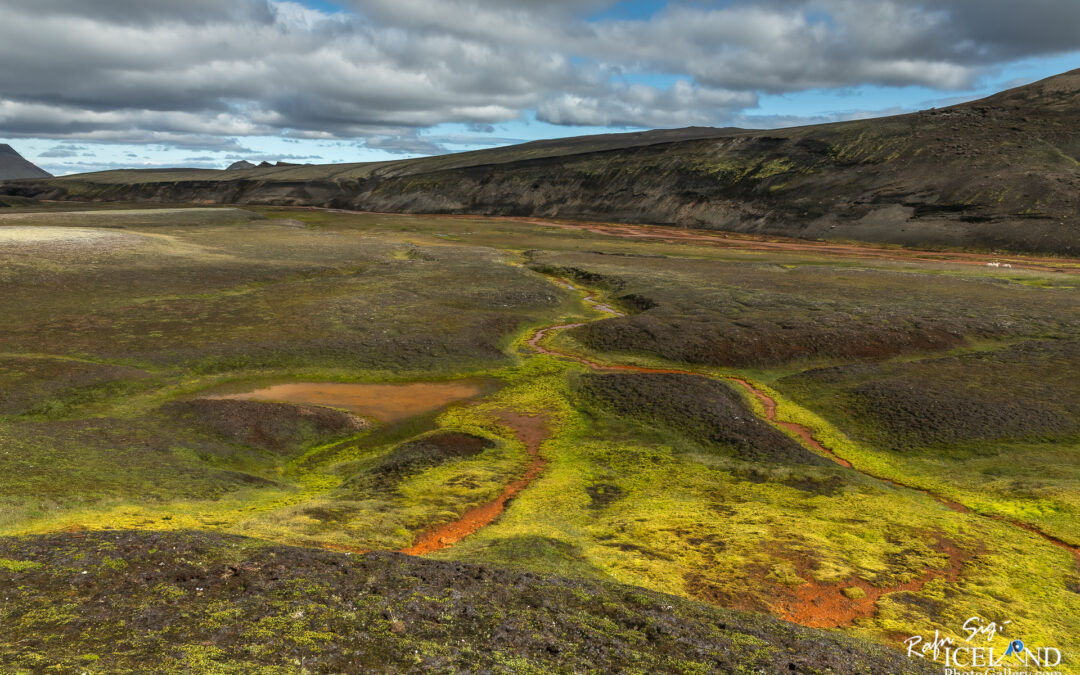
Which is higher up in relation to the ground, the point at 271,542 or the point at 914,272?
the point at 914,272

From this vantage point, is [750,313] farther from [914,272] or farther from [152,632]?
[152,632]

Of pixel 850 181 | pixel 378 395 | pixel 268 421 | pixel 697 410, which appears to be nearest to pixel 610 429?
pixel 697 410

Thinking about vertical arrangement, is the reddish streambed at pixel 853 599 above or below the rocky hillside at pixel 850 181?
below

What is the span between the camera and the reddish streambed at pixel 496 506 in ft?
56.0

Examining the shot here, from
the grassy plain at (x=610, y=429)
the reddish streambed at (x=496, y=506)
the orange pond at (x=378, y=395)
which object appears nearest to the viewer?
Result: the grassy plain at (x=610, y=429)

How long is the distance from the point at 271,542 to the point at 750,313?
3585 cm

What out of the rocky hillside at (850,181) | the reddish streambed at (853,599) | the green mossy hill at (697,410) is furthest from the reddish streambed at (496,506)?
the rocky hillside at (850,181)

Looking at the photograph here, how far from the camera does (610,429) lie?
89.6 ft

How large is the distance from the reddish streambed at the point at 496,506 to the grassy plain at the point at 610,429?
0.37m

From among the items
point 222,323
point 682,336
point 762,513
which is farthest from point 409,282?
point 762,513

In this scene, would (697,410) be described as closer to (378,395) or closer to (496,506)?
(496,506)

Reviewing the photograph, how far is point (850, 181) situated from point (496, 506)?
4368 inches

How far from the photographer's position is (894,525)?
1862 cm

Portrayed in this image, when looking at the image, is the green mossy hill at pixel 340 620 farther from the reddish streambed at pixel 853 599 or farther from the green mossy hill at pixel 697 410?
the green mossy hill at pixel 697 410
